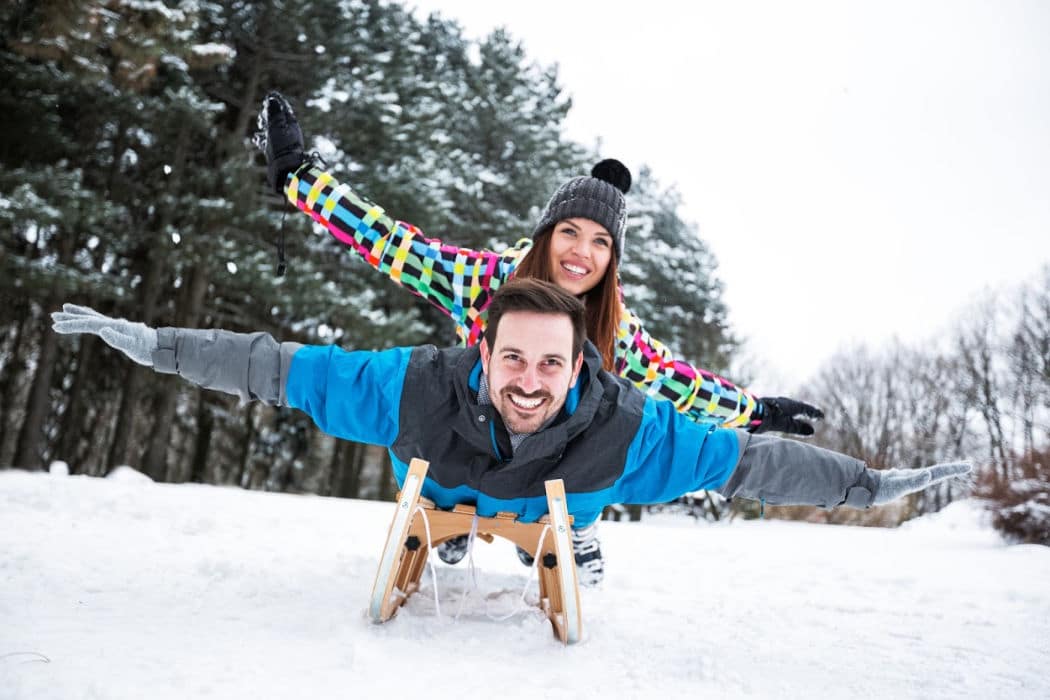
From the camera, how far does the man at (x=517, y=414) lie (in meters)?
1.76

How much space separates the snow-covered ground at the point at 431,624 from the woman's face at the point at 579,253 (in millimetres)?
1149

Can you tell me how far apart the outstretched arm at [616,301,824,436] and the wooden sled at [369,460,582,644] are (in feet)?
3.81

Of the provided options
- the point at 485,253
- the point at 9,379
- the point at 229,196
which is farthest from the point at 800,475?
the point at 9,379

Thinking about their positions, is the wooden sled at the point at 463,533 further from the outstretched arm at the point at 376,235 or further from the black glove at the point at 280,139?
the black glove at the point at 280,139

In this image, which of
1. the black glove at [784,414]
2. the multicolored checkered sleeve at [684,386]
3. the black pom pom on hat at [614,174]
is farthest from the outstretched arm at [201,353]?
the black glove at [784,414]

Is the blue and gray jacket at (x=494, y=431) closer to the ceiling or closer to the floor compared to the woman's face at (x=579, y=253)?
closer to the floor

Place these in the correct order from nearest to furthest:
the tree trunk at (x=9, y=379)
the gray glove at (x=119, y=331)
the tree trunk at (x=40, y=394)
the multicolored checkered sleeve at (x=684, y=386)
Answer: the gray glove at (x=119, y=331), the multicolored checkered sleeve at (x=684, y=386), the tree trunk at (x=40, y=394), the tree trunk at (x=9, y=379)

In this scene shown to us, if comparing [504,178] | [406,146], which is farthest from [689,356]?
[406,146]

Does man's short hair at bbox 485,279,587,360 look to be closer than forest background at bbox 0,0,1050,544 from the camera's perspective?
Yes

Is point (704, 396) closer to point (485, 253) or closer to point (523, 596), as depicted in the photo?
point (485, 253)

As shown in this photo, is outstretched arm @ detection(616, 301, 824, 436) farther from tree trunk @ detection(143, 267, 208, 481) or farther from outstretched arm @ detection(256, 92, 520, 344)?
tree trunk @ detection(143, 267, 208, 481)

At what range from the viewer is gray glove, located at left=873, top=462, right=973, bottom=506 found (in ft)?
6.00

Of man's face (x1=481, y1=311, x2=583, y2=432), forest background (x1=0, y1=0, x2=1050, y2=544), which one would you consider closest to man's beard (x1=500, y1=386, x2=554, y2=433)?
man's face (x1=481, y1=311, x2=583, y2=432)

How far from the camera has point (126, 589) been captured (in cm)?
195
